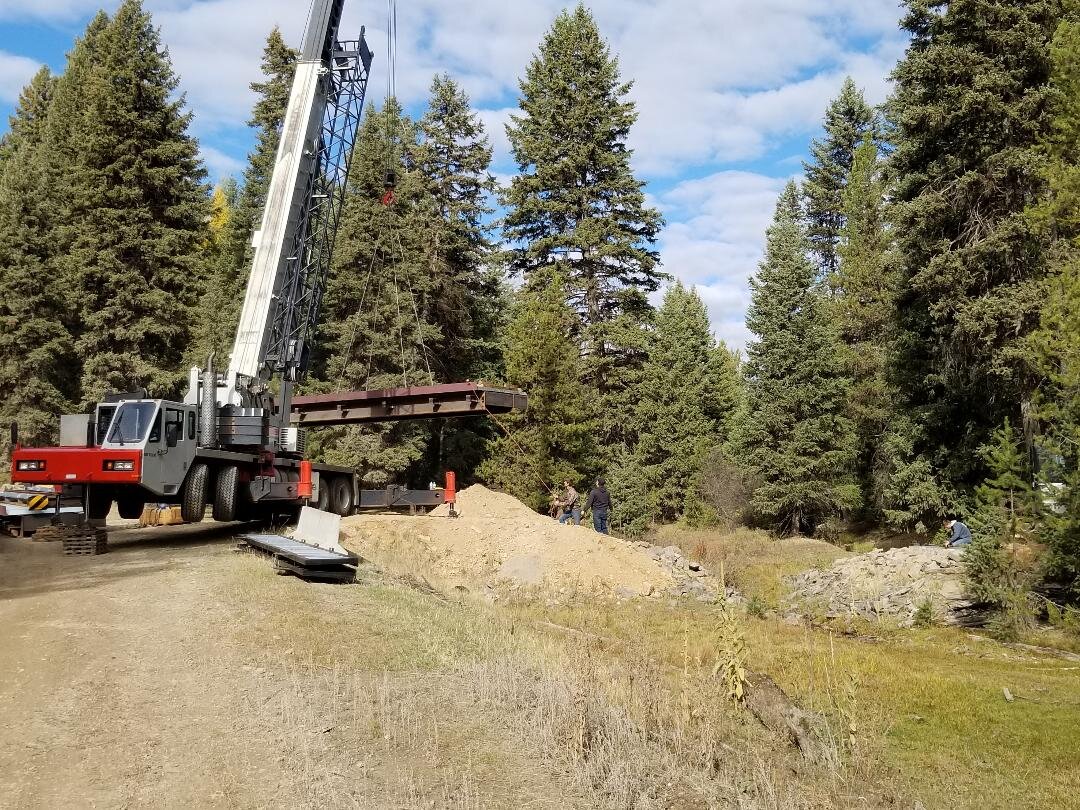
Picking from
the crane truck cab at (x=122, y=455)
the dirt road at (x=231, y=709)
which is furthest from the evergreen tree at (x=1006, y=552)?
the crane truck cab at (x=122, y=455)

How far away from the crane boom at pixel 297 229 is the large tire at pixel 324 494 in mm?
2209

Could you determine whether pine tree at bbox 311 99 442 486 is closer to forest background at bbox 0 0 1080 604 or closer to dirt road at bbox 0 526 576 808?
forest background at bbox 0 0 1080 604

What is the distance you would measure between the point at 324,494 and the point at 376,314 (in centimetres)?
1425

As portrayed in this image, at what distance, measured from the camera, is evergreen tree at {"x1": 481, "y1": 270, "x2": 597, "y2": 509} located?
98.8ft

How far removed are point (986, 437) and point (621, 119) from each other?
2273 centimetres

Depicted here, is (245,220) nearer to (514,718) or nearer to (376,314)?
(376,314)

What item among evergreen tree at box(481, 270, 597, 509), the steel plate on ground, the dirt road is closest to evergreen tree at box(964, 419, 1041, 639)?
the dirt road

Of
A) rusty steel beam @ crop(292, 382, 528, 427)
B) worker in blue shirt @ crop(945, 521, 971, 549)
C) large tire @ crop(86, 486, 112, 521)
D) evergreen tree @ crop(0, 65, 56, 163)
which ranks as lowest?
large tire @ crop(86, 486, 112, 521)

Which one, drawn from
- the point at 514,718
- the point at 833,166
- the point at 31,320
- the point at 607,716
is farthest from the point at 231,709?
the point at 833,166

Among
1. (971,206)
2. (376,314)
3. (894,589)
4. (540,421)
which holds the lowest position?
(894,589)

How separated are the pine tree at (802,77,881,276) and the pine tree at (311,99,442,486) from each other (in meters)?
27.8

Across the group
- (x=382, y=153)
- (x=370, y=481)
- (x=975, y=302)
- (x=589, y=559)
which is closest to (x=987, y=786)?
(x=589, y=559)

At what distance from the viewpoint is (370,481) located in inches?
1291

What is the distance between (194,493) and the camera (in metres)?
16.5
